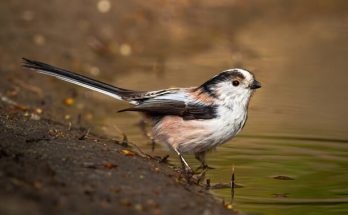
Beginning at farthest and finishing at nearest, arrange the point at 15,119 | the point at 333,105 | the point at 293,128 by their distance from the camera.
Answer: the point at 333,105 < the point at 293,128 < the point at 15,119

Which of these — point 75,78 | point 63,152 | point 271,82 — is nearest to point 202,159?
point 75,78

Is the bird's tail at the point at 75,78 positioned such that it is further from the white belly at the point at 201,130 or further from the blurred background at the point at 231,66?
the blurred background at the point at 231,66

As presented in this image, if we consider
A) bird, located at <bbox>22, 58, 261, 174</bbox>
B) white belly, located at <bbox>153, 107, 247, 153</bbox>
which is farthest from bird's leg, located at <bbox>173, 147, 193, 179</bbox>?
white belly, located at <bbox>153, 107, 247, 153</bbox>

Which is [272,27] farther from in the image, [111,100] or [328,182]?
[328,182]

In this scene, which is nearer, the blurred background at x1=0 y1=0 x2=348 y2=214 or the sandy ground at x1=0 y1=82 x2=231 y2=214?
the sandy ground at x1=0 y1=82 x2=231 y2=214

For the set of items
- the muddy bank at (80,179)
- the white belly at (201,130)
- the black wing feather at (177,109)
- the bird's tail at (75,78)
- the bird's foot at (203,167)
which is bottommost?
the muddy bank at (80,179)

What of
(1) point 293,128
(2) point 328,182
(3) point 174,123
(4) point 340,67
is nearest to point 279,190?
(2) point 328,182

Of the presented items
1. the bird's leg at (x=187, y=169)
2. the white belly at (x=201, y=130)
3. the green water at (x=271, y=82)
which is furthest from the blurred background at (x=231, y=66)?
the white belly at (x=201, y=130)

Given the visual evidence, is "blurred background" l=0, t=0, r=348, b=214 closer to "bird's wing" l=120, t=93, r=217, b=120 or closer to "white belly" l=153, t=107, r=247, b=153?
"white belly" l=153, t=107, r=247, b=153

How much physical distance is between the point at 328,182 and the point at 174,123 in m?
1.55

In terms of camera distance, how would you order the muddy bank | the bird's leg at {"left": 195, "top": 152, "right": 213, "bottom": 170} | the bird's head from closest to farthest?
1. the muddy bank
2. the bird's head
3. the bird's leg at {"left": 195, "top": 152, "right": 213, "bottom": 170}

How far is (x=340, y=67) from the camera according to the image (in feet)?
41.5

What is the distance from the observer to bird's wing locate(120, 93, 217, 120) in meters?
7.34

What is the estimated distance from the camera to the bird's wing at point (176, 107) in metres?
7.34
